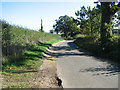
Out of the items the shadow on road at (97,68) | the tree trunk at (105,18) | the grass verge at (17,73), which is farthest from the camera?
the tree trunk at (105,18)

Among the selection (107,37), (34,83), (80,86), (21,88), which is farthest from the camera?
(107,37)

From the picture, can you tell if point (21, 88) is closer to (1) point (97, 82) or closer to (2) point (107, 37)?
(1) point (97, 82)

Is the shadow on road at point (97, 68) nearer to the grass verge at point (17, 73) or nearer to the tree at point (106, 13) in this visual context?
the tree at point (106, 13)

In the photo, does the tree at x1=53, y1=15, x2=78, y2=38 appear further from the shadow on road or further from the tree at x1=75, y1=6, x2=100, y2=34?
the shadow on road

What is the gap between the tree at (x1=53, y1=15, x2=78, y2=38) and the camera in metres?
80.4

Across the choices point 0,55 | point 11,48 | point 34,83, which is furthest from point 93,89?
point 11,48

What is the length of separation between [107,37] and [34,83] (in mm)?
10945

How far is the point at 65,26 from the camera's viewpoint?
84.1 metres

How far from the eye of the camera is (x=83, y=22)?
28562 millimetres

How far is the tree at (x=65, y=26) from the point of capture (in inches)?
3166

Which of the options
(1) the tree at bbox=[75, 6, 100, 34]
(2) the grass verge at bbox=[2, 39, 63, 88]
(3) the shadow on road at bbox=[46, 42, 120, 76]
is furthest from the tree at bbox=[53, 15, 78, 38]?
(2) the grass verge at bbox=[2, 39, 63, 88]

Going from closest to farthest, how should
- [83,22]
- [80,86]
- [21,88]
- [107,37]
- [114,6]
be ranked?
[21,88]
[80,86]
[114,6]
[107,37]
[83,22]

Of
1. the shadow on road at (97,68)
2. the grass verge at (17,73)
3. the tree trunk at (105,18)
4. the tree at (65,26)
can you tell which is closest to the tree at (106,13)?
the tree trunk at (105,18)

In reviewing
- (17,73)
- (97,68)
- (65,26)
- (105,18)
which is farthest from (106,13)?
(65,26)
